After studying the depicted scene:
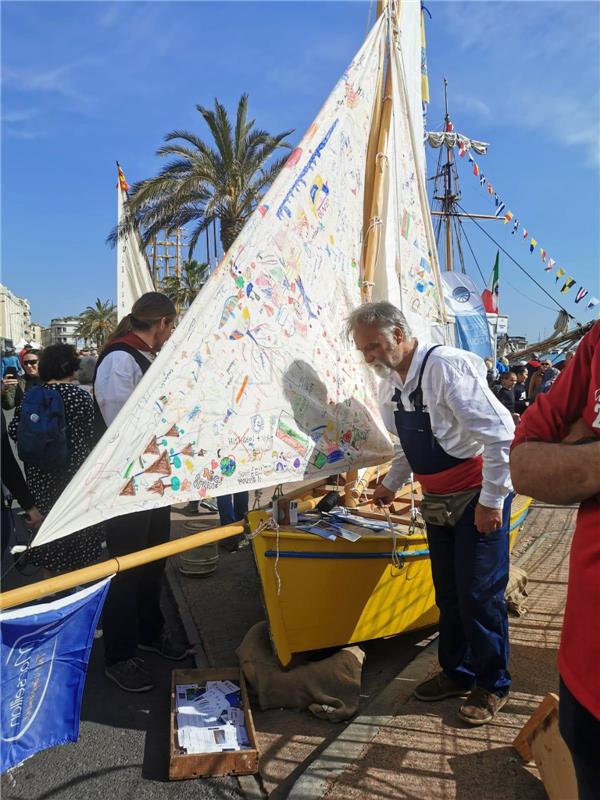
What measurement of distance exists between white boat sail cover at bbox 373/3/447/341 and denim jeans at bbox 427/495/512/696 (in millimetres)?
1582

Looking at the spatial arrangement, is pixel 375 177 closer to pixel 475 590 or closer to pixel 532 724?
pixel 475 590

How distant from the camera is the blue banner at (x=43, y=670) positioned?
2.01m

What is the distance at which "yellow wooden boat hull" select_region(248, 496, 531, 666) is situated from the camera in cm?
317

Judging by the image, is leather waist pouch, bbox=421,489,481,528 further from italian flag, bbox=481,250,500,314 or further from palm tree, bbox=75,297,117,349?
palm tree, bbox=75,297,117,349

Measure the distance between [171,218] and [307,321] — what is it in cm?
1407

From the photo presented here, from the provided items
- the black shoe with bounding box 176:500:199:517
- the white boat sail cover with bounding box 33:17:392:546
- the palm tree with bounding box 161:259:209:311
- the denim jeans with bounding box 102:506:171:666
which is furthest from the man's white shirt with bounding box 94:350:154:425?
the palm tree with bounding box 161:259:209:311

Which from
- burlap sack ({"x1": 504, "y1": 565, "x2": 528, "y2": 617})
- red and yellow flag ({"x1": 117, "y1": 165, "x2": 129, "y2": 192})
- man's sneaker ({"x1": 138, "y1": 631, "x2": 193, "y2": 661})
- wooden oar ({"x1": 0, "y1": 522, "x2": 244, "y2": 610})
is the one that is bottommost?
man's sneaker ({"x1": 138, "y1": 631, "x2": 193, "y2": 661})

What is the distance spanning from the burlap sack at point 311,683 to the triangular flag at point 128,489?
1.60m

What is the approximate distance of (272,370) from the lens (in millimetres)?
2900

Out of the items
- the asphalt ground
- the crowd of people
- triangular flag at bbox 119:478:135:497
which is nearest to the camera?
triangular flag at bbox 119:478:135:497

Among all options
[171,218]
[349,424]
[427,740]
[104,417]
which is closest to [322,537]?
[349,424]

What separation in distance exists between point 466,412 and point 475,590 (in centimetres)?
90

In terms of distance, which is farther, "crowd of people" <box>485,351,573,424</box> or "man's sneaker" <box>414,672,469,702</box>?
"crowd of people" <box>485,351,573,424</box>

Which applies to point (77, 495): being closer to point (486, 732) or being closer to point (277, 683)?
point (277, 683)
